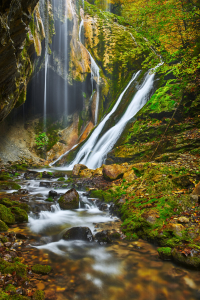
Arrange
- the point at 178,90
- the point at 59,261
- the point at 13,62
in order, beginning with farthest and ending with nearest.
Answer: the point at 178,90, the point at 13,62, the point at 59,261

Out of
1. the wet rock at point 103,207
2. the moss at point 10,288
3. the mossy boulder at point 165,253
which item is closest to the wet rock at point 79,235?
the mossy boulder at point 165,253

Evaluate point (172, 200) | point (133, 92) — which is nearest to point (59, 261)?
point (172, 200)

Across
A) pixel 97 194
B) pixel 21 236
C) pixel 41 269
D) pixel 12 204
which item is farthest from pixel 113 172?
pixel 41 269

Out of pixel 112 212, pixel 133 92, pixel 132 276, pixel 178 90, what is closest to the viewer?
pixel 132 276

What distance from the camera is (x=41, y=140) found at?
17.5 m

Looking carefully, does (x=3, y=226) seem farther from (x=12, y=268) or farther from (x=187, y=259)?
(x=187, y=259)

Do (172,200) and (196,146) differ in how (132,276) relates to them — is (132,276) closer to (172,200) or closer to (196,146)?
(172,200)

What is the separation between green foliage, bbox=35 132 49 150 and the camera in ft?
56.3

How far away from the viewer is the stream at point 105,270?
274 centimetres

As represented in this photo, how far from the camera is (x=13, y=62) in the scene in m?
5.06

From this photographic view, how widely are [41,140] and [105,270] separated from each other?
15419mm

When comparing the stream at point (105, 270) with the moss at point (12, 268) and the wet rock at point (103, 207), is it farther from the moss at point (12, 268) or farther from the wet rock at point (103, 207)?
the wet rock at point (103, 207)

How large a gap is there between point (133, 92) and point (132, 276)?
14.5 m

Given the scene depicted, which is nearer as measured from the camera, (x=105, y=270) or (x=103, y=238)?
(x=105, y=270)
